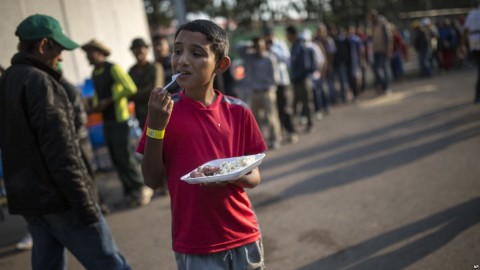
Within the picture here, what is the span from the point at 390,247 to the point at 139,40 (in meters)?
3.96

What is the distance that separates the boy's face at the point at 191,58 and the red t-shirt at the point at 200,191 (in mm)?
141

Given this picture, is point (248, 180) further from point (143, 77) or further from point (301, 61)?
point (301, 61)

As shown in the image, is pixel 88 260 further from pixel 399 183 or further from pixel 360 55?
pixel 360 55

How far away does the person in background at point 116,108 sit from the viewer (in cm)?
552

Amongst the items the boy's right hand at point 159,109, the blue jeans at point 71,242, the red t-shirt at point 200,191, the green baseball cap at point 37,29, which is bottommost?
the blue jeans at point 71,242

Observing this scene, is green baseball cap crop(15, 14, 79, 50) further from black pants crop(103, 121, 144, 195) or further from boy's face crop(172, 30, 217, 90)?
black pants crop(103, 121, 144, 195)

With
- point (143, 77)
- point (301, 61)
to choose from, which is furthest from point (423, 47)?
point (143, 77)

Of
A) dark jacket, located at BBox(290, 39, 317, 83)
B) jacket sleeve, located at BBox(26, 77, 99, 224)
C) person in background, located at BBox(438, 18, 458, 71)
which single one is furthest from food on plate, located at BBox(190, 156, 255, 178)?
person in background, located at BBox(438, 18, 458, 71)

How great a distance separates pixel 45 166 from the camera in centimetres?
261

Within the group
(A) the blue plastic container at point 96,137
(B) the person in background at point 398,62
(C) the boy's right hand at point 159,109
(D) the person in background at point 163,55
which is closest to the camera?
(C) the boy's right hand at point 159,109

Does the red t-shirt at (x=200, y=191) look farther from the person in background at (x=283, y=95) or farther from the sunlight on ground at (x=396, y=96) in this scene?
the sunlight on ground at (x=396, y=96)

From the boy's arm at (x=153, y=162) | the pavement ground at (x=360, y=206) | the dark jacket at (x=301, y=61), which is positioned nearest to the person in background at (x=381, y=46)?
the pavement ground at (x=360, y=206)

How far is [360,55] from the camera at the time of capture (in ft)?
41.4

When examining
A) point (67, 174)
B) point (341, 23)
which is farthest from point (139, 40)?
point (341, 23)
